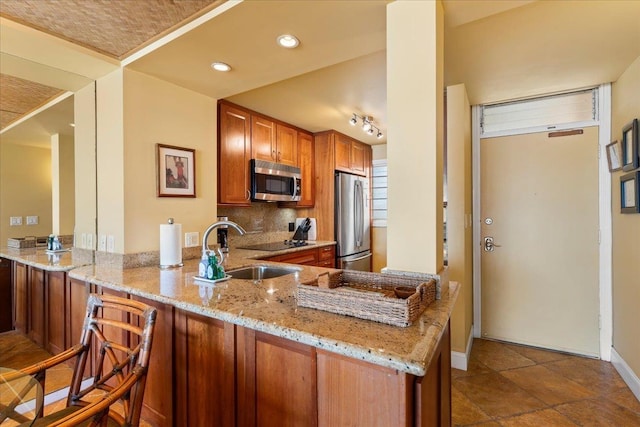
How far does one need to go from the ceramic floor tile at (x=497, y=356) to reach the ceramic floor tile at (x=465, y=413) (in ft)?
2.03

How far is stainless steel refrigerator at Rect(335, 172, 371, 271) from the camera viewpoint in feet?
13.1

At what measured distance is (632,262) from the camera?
7.25 ft

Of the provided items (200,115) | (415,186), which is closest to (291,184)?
(200,115)

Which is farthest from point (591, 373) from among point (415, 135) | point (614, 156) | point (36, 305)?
point (36, 305)

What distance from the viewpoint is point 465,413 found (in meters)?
1.95

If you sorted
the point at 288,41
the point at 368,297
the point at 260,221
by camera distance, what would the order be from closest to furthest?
the point at 368,297
the point at 288,41
the point at 260,221

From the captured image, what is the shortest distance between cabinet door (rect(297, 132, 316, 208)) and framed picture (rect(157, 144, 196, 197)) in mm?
1616

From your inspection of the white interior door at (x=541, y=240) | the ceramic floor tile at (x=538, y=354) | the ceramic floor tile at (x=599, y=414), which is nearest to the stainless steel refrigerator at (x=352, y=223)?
the white interior door at (x=541, y=240)

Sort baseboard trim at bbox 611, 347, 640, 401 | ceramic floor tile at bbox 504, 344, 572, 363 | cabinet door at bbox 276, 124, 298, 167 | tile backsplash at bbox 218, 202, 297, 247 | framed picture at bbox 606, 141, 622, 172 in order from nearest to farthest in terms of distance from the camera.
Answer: baseboard trim at bbox 611, 347, 640, 401 < framed picture at bbox 606, 141, 622, 172 < ceramic floor tile at bbox 504, 344, 572, 363 < tile backsplash at bbox 218, 202, 297, 247 < cabinet door at bbox 276, 124, 298, 167

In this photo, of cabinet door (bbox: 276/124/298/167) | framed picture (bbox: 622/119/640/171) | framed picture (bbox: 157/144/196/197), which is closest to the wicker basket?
framed picture (bbox: 157/144/196/197)

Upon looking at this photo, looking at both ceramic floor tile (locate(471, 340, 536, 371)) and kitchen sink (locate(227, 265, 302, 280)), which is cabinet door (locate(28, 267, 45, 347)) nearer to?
kitchen sink (locate(227, 265, 302, 280))

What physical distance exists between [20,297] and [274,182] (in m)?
2.54

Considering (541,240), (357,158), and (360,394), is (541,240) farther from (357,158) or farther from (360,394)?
(360,394)

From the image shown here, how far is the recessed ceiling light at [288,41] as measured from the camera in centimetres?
170
